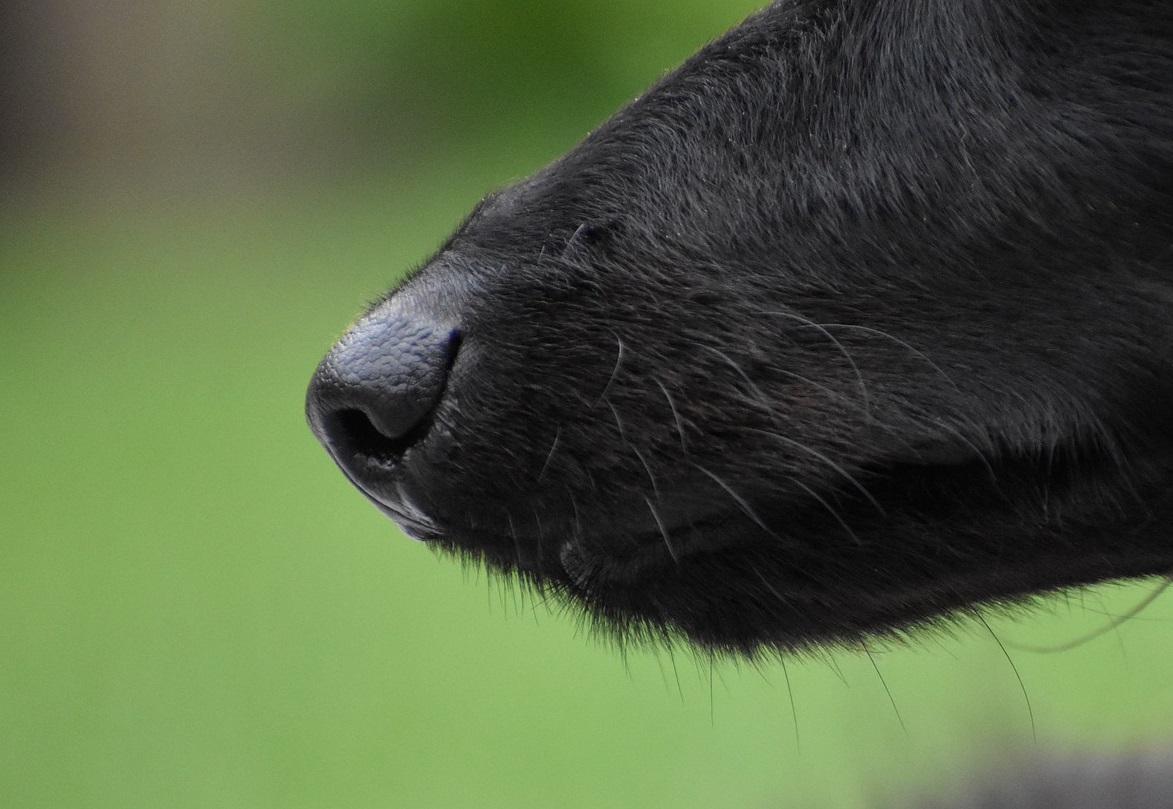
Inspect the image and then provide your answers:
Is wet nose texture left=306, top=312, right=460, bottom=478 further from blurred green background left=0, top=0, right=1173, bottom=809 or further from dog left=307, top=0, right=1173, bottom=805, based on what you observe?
blurred green background left=0, top=0, right=1173, bottom=809

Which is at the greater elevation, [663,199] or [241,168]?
[241,168]

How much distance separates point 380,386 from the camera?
740 millimetres

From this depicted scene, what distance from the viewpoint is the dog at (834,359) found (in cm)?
Result: 74

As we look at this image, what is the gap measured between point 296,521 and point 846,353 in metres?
2.42

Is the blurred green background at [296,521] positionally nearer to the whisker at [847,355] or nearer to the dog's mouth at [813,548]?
the dog's mouth at [813,548]

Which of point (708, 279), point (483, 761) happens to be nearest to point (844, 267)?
point (708, 279)

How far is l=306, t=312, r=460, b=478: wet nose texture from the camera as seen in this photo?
743 mm

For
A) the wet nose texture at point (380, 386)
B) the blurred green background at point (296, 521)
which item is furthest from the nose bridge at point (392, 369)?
the blurred green background at point (296, 521)

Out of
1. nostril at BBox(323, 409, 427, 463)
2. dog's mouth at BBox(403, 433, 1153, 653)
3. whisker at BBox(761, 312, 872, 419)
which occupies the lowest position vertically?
dog's mouth at BBox(403, 433, 1153, 653)

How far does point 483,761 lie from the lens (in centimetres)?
221

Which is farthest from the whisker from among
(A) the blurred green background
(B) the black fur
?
(A) the blurred green background

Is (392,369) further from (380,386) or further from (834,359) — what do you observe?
(834,359)

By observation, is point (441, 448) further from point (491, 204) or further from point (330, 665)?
point (330, 665)

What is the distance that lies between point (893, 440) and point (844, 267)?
0.11 meters
